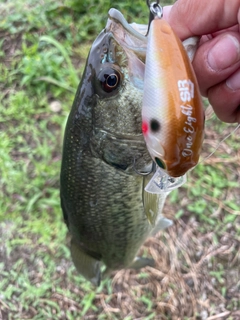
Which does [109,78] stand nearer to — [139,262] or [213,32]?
[213,32]

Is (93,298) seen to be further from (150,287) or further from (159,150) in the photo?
(159,150)

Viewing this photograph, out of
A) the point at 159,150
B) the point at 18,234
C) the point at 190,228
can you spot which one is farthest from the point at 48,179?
the point at 159,150

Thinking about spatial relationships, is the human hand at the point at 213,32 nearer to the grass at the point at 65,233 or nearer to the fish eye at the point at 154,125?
the fish eye at the point at 154,125

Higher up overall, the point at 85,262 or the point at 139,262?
the point at 85,262

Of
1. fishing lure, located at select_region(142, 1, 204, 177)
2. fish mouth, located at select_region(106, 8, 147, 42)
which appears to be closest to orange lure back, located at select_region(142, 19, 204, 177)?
fishing lure, located at select_region(142, 1, 204, 177)

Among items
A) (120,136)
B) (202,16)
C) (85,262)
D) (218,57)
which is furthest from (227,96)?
(85,262)
